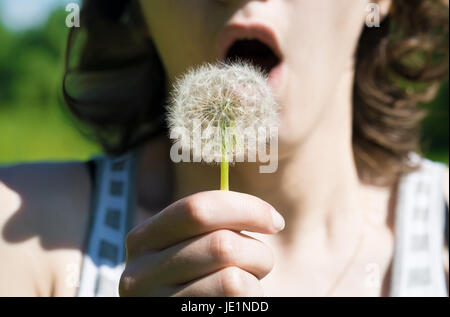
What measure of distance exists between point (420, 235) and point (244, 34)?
0.51 m

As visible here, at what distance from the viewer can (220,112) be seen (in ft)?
2.10

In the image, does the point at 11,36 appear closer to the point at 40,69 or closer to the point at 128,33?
the point at 40,69

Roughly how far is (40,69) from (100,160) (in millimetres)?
4234

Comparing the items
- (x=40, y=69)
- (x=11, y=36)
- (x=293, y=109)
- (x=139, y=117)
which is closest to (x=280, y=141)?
(x=293, y=109)

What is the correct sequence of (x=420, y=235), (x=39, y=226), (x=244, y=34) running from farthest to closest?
(x=420, y=235), (x=39, y=226), (x=244, y=34)

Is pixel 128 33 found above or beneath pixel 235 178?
above

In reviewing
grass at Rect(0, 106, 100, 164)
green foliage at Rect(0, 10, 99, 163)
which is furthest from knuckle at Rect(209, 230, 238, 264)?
green foliage at Rect(0, 10, 99, 163)

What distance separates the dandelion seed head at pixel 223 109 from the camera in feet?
2.10

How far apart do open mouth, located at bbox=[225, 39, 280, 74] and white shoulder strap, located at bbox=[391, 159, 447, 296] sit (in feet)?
1.35

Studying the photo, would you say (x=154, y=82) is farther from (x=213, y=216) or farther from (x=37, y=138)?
(x=37, y=138)

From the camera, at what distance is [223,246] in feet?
2.02

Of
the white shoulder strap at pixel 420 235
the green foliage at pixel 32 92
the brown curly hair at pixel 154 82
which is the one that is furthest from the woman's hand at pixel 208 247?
the green foliage at pixel 32 92

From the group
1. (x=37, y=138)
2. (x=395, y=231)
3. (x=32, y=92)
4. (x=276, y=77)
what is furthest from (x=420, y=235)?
(x=32, y=92)

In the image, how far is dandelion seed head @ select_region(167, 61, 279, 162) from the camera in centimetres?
64
